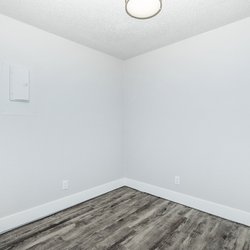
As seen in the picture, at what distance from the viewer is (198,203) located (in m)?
2.62

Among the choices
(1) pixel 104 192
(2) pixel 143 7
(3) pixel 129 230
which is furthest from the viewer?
(1) pixel 104 192

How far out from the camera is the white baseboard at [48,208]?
215 centimetres

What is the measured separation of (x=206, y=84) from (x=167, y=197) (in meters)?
1.85

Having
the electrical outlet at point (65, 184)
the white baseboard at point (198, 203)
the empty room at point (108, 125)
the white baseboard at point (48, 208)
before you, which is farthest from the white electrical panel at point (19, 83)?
the white baseboard at point (198, 203)

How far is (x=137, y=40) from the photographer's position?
278 cm

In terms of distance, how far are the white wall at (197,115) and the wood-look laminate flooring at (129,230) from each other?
40 centimetres

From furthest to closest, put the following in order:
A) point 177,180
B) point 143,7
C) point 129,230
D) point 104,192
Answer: point 104,192 < point 177,180 < point 129,230 < point 143,7

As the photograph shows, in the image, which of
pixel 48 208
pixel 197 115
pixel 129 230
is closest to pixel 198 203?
pixel 129 230

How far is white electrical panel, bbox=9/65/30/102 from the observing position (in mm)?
→ 2188

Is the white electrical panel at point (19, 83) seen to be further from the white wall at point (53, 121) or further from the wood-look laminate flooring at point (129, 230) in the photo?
the wood-look laminate flooring at point (129, 230)

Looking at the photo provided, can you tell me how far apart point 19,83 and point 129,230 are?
221 cm

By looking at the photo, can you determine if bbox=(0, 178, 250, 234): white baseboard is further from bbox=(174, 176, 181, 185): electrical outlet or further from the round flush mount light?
the round flush mount light

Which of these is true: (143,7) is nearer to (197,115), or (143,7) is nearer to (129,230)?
(197,115)

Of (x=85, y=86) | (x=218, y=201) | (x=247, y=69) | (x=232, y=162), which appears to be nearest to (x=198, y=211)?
(x=218, y=201)
